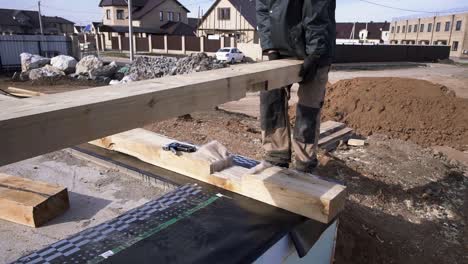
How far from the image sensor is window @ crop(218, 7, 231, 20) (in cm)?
4350

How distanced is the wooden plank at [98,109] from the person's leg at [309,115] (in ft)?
3.74

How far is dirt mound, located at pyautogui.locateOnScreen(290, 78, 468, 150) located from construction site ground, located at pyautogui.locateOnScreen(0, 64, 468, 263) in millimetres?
25

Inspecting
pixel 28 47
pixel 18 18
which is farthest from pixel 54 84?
pixel 18 18

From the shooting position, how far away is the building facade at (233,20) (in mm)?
41719

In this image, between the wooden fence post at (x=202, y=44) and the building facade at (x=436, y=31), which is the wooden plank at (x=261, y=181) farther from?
the building facade at (x=436, y=31)

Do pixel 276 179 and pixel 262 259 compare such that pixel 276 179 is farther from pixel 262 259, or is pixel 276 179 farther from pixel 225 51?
pixel 225 51

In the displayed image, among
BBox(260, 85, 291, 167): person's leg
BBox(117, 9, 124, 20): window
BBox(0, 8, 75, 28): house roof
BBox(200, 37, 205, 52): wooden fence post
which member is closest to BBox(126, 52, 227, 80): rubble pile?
BBox(260, 85, 291, 167): person's leg

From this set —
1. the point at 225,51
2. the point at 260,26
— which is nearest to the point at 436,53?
the point at 225,51

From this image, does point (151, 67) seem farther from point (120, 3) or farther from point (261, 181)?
point (120, 3)

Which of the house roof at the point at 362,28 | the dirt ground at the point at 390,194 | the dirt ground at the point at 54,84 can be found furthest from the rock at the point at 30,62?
the house roof at the point at 362,28

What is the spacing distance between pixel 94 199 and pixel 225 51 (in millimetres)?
27088

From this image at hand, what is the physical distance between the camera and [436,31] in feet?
196

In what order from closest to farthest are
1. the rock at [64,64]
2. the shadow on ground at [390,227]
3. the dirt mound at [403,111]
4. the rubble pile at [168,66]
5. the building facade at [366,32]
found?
the shadow on ground at [390,227]
the dirt mound at [403,111]
the rubble pile at [168,66]
the rock at [64,64]
the building facade at [366,32]

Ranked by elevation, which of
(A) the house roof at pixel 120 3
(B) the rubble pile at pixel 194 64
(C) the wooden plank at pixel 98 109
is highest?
(A) the house roof at pixel 120 3
